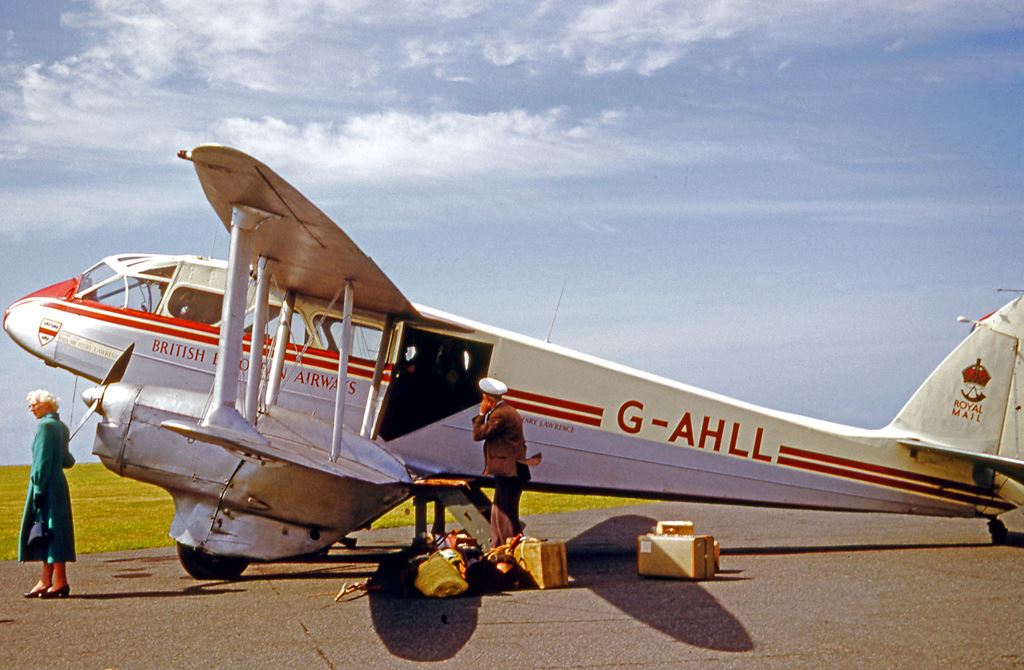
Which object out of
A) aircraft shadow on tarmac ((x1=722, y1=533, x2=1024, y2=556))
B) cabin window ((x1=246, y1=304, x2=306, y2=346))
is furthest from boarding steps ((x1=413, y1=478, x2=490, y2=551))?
aircraft shadow on tarmac ((x1=722, y1=533, x2=1024, y2=556))

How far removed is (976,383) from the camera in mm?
11734

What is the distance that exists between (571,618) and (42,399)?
17.9ft

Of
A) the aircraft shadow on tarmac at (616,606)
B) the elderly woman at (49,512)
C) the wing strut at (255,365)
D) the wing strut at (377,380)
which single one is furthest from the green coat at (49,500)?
the wing strut at (377,380)

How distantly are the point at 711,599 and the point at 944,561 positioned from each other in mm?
3900

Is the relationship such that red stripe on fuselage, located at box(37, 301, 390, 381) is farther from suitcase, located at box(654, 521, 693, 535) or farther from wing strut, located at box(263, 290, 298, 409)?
suitcase, located at box(654, 521, 693, 535)

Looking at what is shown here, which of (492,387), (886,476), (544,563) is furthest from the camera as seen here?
(886,476)

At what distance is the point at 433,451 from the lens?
10.6 meters

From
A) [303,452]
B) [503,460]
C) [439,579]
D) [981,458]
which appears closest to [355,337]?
[303,452]

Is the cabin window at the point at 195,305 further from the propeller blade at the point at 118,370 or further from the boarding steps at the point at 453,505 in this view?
the boarding steps at the point at 453,505

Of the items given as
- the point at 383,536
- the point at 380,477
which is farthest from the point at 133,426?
the point at 383,536

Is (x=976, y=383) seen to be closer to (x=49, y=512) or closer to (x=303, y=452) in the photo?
(x=303, y=452)

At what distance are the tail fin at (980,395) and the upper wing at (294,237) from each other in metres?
6.78

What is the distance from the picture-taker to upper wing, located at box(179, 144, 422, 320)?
21.8 ft

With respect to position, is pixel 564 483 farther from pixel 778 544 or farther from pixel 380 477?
pixel 778 544
